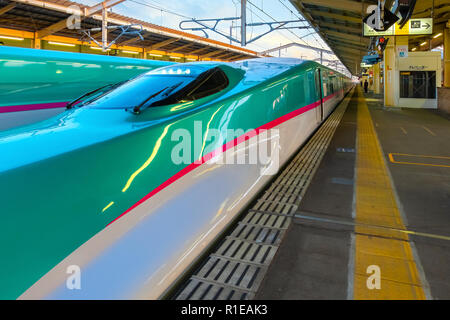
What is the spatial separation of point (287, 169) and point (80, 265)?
3.62 m

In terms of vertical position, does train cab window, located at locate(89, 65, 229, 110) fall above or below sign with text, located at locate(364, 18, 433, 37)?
Answer: below

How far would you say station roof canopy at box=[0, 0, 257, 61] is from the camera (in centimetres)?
1488

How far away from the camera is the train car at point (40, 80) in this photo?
462 cm

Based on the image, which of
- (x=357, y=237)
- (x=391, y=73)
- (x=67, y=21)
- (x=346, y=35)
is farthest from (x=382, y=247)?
(x=346, y=35)

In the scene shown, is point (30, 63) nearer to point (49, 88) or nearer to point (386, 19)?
point (49, 88)

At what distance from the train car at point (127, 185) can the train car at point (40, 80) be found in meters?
2.13

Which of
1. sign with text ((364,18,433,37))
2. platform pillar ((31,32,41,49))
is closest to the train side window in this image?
sign with text ((364,18,433,37))

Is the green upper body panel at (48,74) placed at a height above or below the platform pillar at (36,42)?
below

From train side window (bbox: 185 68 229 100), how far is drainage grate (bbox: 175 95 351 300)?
116cm

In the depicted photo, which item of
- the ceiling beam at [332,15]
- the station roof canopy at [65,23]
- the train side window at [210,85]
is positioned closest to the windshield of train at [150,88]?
the train side window at [210,85]

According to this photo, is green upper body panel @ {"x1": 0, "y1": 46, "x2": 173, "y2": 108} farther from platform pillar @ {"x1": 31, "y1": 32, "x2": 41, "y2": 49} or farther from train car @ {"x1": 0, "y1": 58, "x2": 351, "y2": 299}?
platform pillar @ {"x1": 31, "y1": 32, "x2": 41, "y2": 49}

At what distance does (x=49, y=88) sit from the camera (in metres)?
5.16

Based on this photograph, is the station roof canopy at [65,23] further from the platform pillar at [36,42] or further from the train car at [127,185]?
the train car at [127,185]
